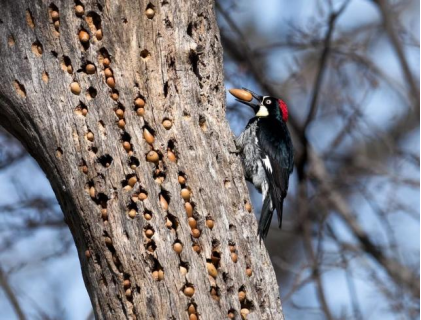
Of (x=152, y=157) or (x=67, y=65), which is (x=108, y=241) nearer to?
(x=152, y=157)

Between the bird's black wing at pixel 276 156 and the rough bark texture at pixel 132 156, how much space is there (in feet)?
4.51

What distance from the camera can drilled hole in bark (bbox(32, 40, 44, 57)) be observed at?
10.8ft

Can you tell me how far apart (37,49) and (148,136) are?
2.04 feet

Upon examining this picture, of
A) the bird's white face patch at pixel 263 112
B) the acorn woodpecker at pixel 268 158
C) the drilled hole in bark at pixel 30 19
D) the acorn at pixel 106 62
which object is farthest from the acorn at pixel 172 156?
the bird's white face patch at pixel 263 112

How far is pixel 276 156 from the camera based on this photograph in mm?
4922

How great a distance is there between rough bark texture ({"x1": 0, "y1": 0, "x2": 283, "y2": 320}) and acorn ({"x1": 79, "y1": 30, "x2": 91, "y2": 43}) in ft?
0.05

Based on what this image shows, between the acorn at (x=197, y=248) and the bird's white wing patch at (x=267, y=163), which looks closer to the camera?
the acorn at (x=197, y=248)

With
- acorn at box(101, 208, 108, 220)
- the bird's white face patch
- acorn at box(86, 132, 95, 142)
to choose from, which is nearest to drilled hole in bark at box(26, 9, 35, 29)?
acorn at box(86, 132, 95, 142)

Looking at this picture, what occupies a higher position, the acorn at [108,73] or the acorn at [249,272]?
the acorn at [108,73]

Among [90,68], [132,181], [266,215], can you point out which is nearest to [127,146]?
[132,181]

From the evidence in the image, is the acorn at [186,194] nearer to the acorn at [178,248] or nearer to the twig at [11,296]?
the acorn at [178,248]

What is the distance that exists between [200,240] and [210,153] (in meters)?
0.39

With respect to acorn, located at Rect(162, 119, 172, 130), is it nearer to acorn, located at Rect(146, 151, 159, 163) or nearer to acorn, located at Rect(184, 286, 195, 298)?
acorn, located at Rect(146, 151, 159, 163)

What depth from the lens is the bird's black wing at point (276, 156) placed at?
4.76 meters
